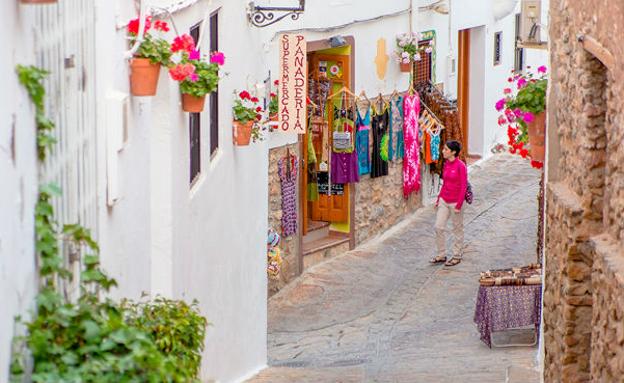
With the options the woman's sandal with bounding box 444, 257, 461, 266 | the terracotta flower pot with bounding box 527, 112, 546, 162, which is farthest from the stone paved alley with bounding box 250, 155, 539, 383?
the terracotta flower pot with bounding box 527, 112, 546, 162

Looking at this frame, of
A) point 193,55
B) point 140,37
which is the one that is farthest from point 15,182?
point 193,55

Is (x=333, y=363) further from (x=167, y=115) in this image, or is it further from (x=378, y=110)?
(x=378, y=110)

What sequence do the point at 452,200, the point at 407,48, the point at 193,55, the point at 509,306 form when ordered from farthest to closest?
the point at 407,48
the point at 452,200
the point at 509,306
the point at 193,55

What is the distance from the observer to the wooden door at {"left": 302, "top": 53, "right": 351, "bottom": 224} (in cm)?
1686

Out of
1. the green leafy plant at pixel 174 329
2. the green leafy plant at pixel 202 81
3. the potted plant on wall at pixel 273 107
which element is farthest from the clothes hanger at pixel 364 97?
the green leafy plant at pixel 174 329

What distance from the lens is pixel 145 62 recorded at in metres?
7.40

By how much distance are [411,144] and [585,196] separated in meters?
10.1

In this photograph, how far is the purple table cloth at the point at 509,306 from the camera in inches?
478

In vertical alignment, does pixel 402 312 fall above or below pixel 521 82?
below

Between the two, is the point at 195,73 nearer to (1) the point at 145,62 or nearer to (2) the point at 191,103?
(2) the point at 191,103

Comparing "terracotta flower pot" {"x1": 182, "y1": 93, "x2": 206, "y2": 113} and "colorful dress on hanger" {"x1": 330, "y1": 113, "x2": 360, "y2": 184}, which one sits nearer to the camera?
"terracotta flower pot" {"x1": 182, "y1": 93, "x2": 206, "y2": 113}

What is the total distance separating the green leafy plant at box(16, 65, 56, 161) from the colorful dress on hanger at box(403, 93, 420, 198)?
13.6 m

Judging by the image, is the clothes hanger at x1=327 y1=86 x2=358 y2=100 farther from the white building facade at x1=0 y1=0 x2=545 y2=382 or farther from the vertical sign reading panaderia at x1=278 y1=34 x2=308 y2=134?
the vertical sign reading panaderia at x1=278 y1=34 x2=308 y2=134

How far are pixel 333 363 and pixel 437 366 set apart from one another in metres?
1.19
